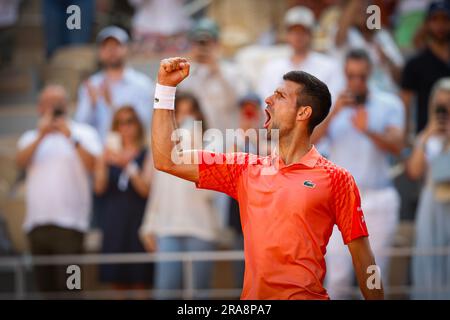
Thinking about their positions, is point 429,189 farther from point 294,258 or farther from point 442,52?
point 294,258

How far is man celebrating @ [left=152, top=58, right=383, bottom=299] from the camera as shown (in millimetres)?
5062

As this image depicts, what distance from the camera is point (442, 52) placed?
1005 centimetres

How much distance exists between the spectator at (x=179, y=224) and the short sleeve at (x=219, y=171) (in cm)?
373

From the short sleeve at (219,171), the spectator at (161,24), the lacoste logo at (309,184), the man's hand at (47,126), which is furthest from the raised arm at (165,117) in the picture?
the spectator at (161,24)

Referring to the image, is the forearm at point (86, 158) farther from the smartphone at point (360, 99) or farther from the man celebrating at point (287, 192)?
the man celebrating at point (287, 192)

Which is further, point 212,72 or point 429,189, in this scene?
point 212,72

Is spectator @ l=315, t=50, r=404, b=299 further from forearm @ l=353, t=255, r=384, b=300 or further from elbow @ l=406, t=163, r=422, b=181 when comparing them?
forearm @ l=353, t=255, r=384, b=300

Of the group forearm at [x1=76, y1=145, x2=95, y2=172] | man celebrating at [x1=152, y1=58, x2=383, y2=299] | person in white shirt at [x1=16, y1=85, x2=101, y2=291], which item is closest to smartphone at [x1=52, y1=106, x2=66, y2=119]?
person in white shirt at [x1=16, y1=85, x2=101, y2=291]

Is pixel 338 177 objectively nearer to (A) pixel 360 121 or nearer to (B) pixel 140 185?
(A) pixel 360 121

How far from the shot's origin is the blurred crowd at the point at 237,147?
904 centimetres

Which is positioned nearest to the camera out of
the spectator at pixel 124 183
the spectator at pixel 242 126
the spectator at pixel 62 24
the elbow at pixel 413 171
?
the spectator at pixel 242 126

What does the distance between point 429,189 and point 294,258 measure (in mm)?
4306

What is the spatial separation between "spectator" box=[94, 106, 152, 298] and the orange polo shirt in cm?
426
